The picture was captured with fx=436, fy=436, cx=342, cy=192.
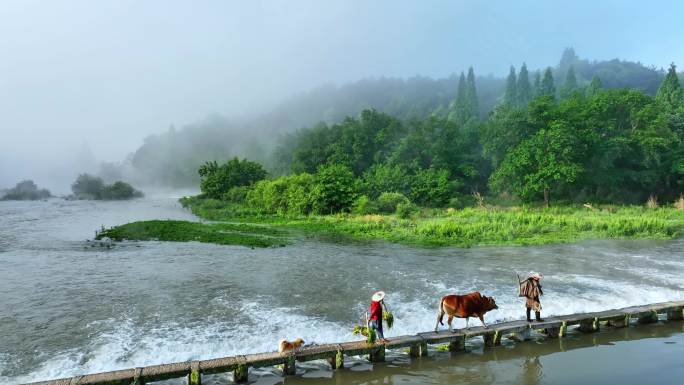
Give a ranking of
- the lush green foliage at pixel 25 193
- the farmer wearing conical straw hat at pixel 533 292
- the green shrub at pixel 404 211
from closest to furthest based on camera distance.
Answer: the farmer wearing conical straw hat at pixel 533 292
the green shrub at pixel 404 211
the lush green foliage at pixel 25 193

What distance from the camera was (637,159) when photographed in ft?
168

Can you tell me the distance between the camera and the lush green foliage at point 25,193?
102 meters

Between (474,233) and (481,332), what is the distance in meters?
20.5

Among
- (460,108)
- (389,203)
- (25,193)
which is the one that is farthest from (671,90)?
(25,193)

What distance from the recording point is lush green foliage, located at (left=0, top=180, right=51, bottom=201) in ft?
336

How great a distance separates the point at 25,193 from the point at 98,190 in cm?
1637

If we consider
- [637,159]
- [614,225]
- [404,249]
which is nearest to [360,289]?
[404,249]

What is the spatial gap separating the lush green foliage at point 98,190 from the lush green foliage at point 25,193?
717 cm

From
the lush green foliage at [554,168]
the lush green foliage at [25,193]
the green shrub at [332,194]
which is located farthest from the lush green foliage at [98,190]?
the green shrub at [332,194]

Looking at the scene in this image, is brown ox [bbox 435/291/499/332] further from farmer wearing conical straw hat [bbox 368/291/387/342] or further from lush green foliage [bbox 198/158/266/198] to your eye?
lush green foliage [bbox 198/158/266/198]

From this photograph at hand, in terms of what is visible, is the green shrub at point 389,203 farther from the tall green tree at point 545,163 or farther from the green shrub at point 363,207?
the tall green tree at point 545,163

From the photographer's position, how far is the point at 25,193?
344 feet

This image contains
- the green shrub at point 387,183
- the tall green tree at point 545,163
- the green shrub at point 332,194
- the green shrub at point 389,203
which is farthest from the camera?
the green shrub at point 387,183

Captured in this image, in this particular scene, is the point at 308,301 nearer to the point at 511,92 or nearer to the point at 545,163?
the point at 545,163
